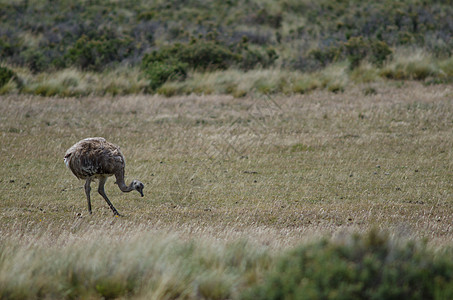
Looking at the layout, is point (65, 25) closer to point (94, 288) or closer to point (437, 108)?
point (437, 108)

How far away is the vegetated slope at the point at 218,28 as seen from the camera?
23609mm

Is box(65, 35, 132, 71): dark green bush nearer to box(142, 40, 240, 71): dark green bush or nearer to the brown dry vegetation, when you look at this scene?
box(142, 40, 240, 71): dark green bush

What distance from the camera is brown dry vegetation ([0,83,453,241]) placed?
26.5 ft

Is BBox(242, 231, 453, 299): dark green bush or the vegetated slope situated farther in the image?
the vegetated slope

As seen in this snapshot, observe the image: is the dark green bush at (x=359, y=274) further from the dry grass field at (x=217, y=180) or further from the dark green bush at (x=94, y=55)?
the dark green bush at (x=94, y=55)

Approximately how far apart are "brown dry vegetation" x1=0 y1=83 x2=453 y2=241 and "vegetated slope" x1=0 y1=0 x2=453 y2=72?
6.00 metres

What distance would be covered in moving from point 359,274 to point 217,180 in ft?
20.5

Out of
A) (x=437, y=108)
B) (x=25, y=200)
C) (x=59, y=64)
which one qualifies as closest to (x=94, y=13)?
(x=59, y=64)

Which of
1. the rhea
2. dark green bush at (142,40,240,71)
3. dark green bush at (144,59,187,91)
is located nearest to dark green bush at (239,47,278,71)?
dark green bush at (142,40,240,71)

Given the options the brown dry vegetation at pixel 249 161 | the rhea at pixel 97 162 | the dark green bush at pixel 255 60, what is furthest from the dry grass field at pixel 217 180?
the dark green bush at pixel 255 60

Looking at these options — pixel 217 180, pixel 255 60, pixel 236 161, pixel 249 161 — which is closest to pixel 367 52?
pixel 255 60

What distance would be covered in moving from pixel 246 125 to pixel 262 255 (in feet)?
31.6

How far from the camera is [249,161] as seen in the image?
1195 centimetres

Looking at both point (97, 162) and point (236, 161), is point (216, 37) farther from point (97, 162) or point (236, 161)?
point (97, 162)
